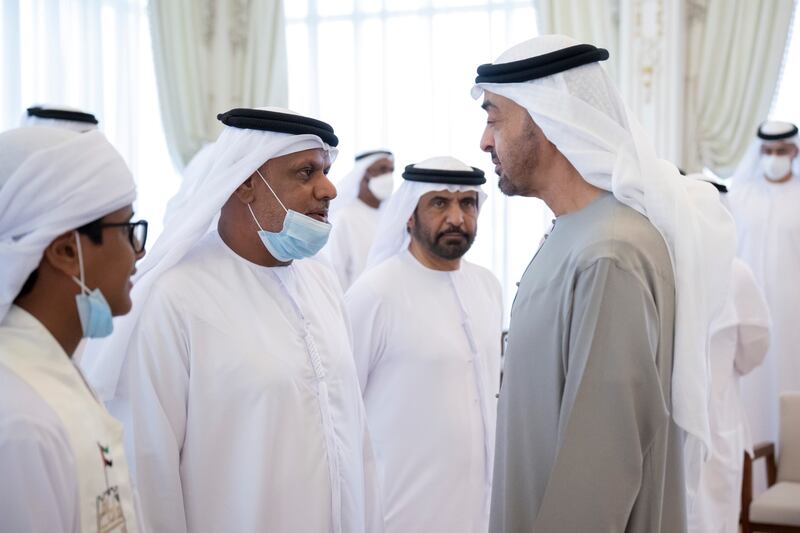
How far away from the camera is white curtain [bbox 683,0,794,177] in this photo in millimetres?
6934

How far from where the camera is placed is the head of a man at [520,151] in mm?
2293

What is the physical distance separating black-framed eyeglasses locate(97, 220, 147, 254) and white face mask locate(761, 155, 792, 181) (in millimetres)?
5464

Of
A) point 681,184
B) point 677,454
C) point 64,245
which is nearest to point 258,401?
point 64,245

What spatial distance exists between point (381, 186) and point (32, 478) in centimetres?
555

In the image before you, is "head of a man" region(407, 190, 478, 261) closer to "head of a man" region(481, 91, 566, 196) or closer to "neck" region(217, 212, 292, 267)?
"neck" region(217, 212, 292, 267)

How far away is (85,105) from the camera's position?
691cm

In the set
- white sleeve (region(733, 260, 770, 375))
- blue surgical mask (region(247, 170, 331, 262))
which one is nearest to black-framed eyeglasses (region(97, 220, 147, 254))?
blue surgical mask (region(247, 170, 331, 262))

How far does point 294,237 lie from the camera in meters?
2.56

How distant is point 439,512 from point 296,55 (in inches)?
217

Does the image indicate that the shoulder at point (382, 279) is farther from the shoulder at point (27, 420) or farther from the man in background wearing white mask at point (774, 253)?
the man in background wearing white mask at point (774, 253)

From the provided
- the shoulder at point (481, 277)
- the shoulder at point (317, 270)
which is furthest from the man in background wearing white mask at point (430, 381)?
the shoulder at point (317, 270)

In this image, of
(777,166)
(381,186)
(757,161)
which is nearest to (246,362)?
(381,186)

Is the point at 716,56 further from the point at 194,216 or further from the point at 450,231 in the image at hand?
the point at 194,216

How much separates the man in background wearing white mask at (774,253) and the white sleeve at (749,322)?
1.97 metres
